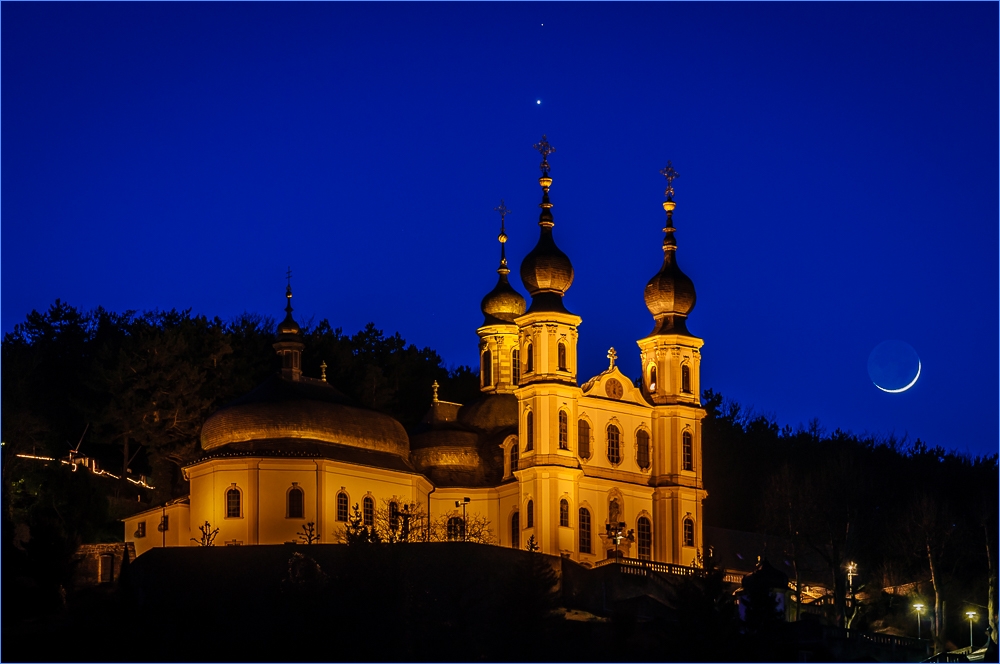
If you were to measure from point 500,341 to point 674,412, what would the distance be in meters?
9.64

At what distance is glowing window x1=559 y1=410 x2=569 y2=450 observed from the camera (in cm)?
7219

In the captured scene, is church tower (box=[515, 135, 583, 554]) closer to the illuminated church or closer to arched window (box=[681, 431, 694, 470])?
the illuminated church

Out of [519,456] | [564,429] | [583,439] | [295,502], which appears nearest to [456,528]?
[519,456]

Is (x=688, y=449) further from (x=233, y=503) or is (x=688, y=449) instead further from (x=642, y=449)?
(x=233, y=503)

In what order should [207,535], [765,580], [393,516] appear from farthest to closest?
[393,516]
[207,535]
[765,580]

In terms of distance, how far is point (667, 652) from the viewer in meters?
58.2

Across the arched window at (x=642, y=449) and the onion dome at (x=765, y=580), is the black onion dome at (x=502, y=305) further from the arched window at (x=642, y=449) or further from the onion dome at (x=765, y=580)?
the onion dome at (x=765, y=580)

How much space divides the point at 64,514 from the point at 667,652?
2758 cm

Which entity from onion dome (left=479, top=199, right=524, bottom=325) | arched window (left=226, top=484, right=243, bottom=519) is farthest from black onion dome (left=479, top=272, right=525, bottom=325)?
arched window (left=226, top=484, right=243, bottom=519)

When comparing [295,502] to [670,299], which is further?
[670,299]

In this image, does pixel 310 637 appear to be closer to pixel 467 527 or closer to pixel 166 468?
pixel 467 527

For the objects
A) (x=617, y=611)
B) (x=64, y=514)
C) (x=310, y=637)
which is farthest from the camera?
(x=64, y=514)

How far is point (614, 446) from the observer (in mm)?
74125

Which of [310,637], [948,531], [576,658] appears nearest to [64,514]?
[310,637]
